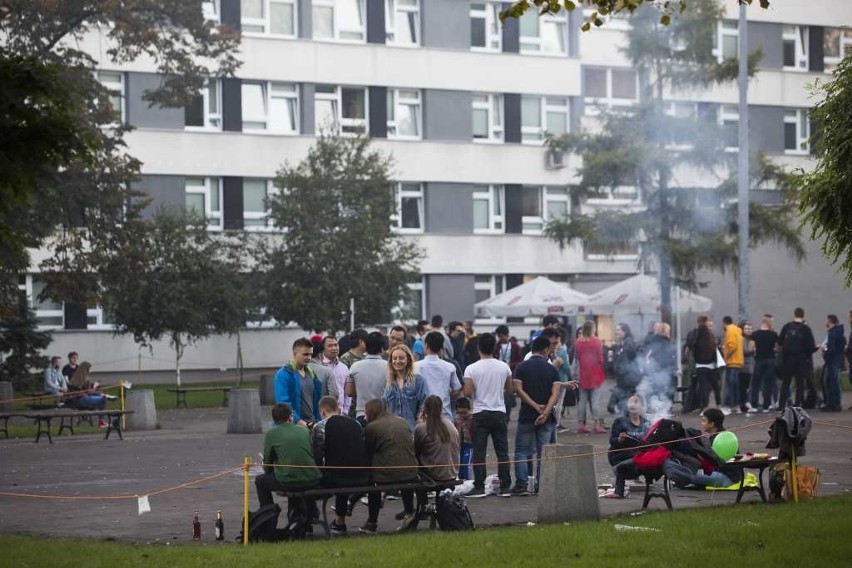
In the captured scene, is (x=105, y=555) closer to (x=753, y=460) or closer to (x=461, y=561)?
(x=461, y=561)

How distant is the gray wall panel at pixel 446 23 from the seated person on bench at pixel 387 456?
139 ft

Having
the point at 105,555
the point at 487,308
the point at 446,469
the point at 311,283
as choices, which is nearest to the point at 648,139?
the point at 487,308

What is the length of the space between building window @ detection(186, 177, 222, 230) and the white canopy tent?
1279cm

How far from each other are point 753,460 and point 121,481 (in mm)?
8579

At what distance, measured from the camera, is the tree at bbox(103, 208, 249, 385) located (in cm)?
4456

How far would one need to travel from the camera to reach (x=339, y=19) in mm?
55281

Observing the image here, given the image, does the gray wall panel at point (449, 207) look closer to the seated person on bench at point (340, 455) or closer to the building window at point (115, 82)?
the building window at point (115, 82)

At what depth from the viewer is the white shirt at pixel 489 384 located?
17.7 metres

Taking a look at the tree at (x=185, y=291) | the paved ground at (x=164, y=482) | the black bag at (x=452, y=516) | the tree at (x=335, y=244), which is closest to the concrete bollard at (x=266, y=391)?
the tree at (x=185, y=291)

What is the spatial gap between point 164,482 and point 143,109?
3339cm

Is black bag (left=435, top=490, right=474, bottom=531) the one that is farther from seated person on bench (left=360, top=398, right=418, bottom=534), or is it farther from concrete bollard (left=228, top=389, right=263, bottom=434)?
concrete bollard (left=228, top=389, right=263, bottom=434)

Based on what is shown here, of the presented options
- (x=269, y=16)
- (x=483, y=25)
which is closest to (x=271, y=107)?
(x=269, y=16)

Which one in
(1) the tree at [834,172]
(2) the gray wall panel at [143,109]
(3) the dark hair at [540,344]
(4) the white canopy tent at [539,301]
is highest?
(2) the gray wall panel at [143,109]

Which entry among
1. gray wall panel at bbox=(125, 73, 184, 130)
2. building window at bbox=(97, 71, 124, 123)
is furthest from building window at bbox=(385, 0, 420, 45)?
building window at bbox=(97, 71, 124, 123)
